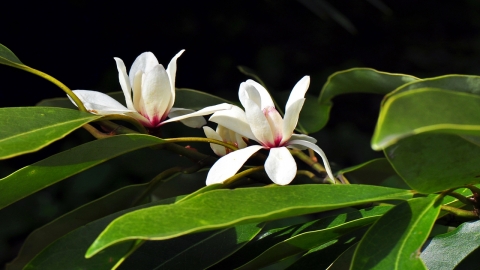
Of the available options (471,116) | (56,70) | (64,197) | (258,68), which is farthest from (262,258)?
(258,68)

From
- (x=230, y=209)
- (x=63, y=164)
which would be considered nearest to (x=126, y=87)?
(x=63, y=164)

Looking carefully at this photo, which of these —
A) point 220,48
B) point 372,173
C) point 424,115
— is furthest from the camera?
point 220,48

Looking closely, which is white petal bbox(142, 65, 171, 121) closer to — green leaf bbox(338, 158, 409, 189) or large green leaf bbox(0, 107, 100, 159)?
large green leaf bbox(0, 107, 100, 159)

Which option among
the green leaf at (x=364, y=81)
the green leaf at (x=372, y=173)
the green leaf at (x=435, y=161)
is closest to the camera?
the green leaf at (x=435, y=161)

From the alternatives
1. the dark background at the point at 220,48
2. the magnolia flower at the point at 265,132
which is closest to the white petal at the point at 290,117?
the magnolia flower at the point at 265,132

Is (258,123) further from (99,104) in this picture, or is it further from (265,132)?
(99,104)

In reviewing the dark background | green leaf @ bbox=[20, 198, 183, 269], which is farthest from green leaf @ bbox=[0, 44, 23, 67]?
the dark background

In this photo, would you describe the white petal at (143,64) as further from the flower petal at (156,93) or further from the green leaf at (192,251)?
the green leaf at (192,251)
